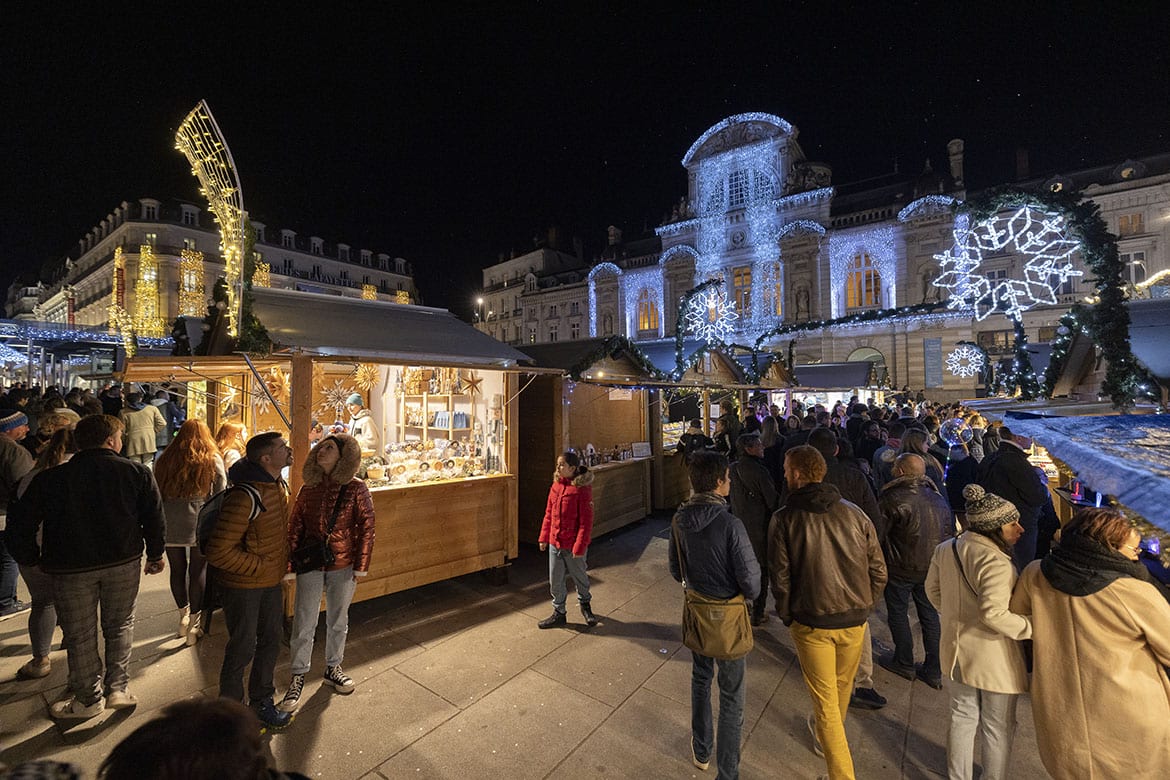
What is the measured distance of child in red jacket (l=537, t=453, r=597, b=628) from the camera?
15.9ft

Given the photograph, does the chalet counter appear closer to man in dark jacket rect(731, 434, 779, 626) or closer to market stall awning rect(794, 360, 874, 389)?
man in dark jacket rect(731, 434, 779, 626)

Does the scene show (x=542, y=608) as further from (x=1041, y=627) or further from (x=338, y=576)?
(x=1041, y=627)

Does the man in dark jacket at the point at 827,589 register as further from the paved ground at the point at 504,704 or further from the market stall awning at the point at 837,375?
the market stall awning at the point at 837,375

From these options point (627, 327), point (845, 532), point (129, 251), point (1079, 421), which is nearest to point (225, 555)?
point (845, 532)

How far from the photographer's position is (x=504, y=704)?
12.0 ft

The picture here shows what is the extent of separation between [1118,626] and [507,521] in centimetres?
515

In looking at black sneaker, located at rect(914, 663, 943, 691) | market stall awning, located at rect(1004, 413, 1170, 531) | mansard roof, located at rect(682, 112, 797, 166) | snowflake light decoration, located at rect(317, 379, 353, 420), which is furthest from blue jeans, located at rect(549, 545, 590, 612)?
mansard roof, located at rect(682, 112, 797, 166)

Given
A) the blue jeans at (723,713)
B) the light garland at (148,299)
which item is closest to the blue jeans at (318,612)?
the blue jeans at (723,713)

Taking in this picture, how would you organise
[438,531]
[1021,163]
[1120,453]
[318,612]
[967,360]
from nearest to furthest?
1. [1120,453]
2. [318,612]
3. [438,531]
4. [967,360]
5. [1021,163]

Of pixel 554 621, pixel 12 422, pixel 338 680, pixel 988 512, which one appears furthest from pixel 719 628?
pixel 12 422

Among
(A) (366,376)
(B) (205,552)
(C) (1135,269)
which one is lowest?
(B) (205,552)

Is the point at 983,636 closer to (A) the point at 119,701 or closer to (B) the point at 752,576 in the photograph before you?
(B) the point at 752,576

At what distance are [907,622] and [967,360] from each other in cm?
2312

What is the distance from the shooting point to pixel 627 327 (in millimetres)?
38031
